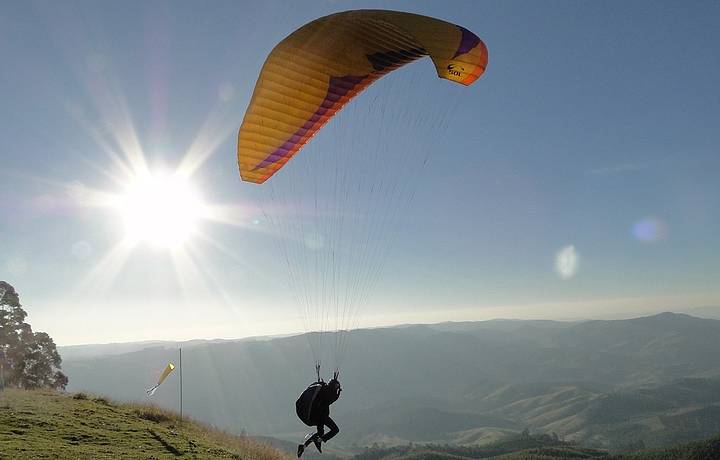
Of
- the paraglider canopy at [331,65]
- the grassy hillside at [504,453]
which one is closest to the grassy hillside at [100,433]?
the paraglider canopy at [331,65]

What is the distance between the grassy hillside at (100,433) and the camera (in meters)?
13.4

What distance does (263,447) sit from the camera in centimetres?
2145

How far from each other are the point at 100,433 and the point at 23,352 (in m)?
28.1

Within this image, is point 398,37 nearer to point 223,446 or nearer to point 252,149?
point 252,149

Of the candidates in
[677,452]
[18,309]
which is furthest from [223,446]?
[677,452]

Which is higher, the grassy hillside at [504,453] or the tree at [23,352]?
the tree at [23,352]

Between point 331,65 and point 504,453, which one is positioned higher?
point 331,65

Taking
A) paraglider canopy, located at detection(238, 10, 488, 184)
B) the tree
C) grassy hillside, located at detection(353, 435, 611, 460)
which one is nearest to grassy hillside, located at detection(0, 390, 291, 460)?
paraglider canopy, located at detection(238, 10, 488, 184)

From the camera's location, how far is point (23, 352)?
37281mm

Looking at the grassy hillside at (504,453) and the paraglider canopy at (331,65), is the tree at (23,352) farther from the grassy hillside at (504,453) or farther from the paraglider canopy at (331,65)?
the grassy hillside at (504,453)

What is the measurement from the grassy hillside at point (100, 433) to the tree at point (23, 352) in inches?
699

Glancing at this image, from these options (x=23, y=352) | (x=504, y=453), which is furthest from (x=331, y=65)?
(x=504, y=453)

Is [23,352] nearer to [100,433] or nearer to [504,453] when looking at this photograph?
[100,433]

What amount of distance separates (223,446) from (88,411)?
19.9 ft
